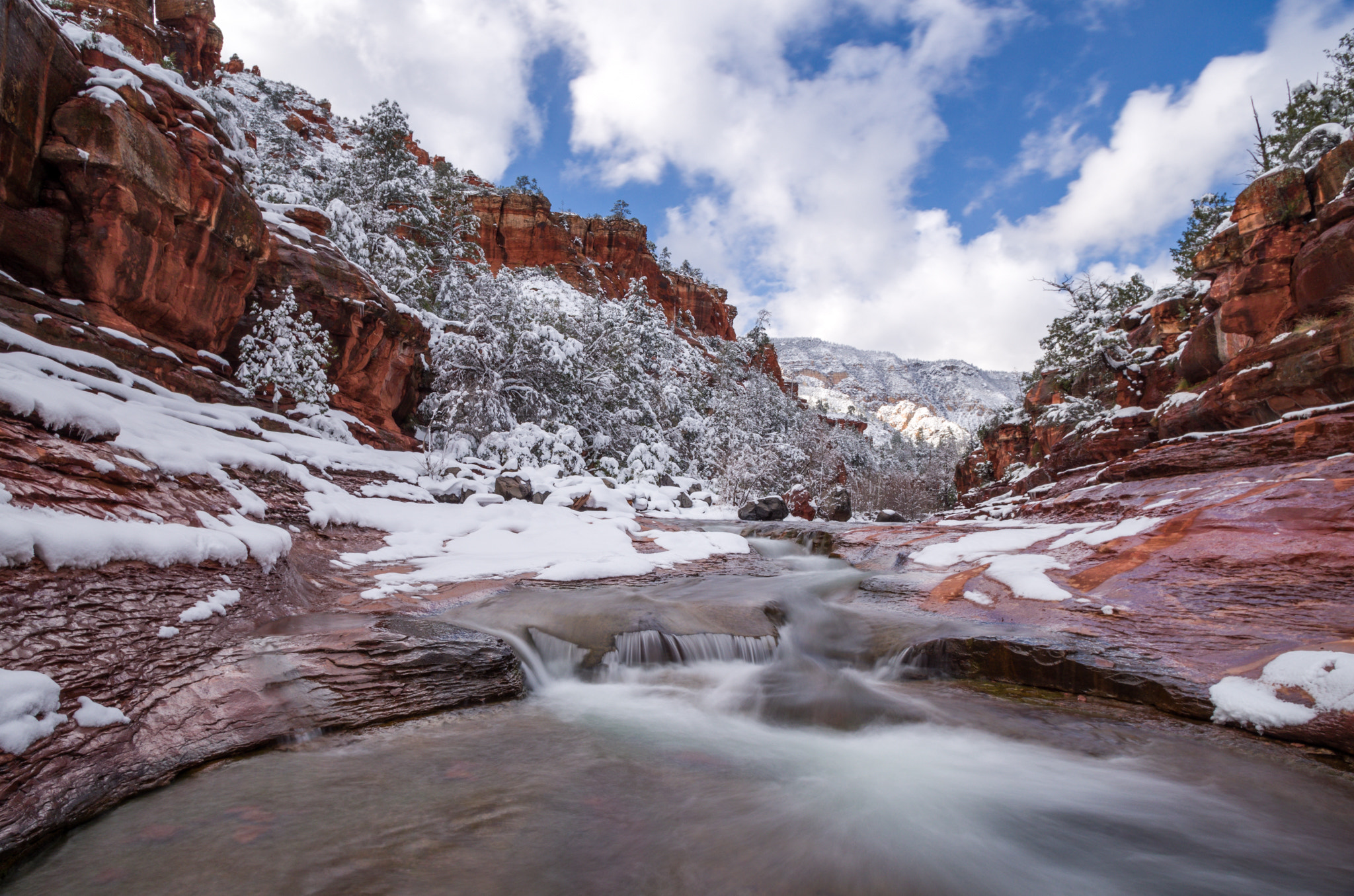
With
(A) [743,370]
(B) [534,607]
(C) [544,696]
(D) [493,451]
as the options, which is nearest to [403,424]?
(D) [493,451]

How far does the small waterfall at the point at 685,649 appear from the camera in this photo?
16.4 ft

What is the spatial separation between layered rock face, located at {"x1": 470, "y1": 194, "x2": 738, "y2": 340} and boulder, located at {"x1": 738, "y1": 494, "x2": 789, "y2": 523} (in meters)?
33.0

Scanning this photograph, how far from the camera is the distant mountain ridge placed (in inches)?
6540

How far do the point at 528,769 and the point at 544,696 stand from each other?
1.32 m

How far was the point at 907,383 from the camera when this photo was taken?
18638cm

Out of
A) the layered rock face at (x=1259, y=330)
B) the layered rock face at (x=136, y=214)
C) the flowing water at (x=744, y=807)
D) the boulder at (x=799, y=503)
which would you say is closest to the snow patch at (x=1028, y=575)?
the flowing water at (x=744, y=807)

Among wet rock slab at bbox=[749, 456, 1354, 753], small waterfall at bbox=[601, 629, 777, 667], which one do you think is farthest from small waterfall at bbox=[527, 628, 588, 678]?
wet rock slab at bbox=[749, 456, 1354, 753]

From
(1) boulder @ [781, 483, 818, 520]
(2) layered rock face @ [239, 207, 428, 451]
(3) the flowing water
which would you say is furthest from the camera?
(1) boulder @ [781, 483, 818, 520]

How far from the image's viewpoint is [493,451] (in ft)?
54.8

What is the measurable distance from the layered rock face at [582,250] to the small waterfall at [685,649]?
1779 inches

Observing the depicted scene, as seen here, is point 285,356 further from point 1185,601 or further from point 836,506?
point 836,506

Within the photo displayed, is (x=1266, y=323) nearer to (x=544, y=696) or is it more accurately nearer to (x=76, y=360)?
(x=544, y=696)

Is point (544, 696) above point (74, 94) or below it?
below

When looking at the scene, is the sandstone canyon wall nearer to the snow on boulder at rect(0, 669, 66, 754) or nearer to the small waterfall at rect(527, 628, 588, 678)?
the snow on boulder at rect(0, 669, 66, 754)
